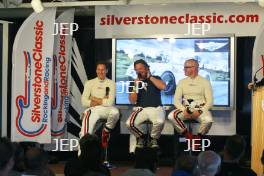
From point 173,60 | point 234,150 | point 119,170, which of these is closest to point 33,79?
point 119,170

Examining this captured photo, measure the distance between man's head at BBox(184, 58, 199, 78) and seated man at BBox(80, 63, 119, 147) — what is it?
3.35 ft

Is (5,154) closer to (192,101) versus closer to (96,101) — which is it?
(96,101)

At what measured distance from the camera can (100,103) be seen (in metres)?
7.88

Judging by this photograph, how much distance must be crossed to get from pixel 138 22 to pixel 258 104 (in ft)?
8.05

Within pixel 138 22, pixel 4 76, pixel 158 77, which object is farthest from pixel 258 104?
pixel 4 76

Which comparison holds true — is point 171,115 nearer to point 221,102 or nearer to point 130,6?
point 221,102

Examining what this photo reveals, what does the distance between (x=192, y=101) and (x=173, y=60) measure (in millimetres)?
782

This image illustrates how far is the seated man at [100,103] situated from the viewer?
306 inches

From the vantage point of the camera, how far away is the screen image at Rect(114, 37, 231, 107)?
810 centimetres

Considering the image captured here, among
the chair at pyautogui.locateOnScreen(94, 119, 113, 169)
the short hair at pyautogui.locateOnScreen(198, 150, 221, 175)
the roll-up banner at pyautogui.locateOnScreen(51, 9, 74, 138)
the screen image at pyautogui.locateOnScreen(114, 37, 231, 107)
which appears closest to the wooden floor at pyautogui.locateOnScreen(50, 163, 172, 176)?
the chair at pyautogui.locateOnScreen(94, 119, 113, 169)

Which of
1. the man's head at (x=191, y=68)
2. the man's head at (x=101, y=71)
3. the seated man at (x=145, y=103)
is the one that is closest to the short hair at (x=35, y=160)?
the seated man at (x=145, y=103)

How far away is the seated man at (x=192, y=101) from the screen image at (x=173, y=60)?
11.0 inches

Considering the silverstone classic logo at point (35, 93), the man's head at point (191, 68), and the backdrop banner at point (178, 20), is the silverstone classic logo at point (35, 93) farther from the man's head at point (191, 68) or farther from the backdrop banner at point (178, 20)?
the man's head at point (191, 68)

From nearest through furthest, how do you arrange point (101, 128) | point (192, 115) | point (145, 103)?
point (192, 115), point (145, 103), point (101, 128)
